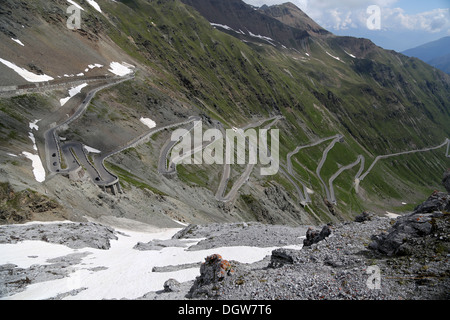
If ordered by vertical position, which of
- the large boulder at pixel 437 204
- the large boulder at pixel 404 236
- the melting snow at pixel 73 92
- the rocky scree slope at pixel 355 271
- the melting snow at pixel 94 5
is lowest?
the rocky scree slope at pixel 355 271

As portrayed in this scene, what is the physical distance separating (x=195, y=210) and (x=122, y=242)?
95.7ft

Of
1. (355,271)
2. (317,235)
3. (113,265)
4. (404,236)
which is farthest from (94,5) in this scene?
(355,271)

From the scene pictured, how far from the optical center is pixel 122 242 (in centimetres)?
4091

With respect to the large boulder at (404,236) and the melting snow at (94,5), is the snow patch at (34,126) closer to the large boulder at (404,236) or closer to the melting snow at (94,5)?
the large boulder at (404,236)

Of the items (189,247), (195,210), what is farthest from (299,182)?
(189,247)

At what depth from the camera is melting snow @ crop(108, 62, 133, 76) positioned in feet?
388

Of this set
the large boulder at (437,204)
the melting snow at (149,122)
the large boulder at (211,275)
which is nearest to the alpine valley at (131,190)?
the large boulder at (211,275)

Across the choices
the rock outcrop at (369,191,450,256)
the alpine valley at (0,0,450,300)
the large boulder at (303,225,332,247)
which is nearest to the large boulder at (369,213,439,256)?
the rock outcrop at (369,191,450,256)

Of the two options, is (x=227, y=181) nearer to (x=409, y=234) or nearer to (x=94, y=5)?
(x=409, y=234)

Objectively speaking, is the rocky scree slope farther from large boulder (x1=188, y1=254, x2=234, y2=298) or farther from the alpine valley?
the alpine valley

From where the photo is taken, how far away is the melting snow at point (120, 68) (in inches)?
4652

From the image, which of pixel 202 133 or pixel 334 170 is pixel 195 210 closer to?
pixel 202 133

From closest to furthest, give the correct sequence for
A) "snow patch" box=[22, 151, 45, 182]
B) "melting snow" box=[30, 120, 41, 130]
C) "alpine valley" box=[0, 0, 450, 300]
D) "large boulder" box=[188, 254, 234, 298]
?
"large boulder" box=[188, 254, 234, 298] < "alpine valley" box=[0, 0, 450, 300] < "snow patch" box=[22, 151, 45, 182] < "melting snow" box=[30, 120, 41, 130]
